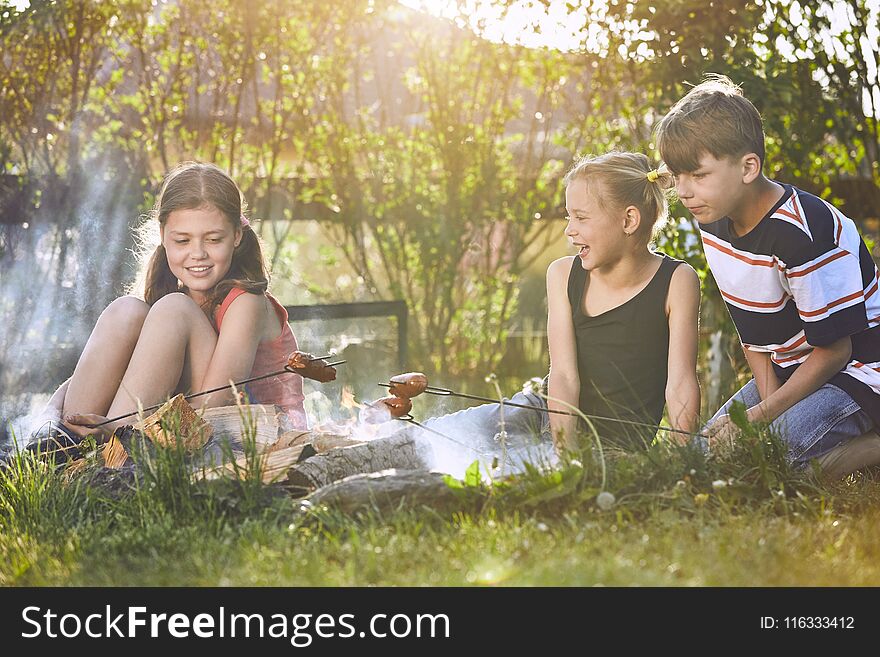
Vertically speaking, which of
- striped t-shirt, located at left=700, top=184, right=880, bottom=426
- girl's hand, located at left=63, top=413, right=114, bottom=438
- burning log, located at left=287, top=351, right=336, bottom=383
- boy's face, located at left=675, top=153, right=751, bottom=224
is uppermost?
boy's face, located at left=675, top=153, right=751, bottom=224

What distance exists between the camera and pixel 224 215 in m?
3.03

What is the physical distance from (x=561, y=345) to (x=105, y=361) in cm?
140

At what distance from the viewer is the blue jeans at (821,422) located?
258 centimetres

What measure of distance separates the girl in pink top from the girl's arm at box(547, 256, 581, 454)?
0.84m

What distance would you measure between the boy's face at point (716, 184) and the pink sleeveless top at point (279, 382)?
1.37m

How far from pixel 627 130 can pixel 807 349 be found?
8.67ft

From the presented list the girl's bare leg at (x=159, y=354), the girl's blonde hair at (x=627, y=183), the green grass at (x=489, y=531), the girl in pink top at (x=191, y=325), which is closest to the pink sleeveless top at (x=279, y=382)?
the girl in pink top at (x=191, y=325)

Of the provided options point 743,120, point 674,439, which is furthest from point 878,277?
point 674,439

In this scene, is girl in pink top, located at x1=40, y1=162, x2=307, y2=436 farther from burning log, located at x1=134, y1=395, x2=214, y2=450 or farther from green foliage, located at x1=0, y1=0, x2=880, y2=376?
green foliage, located at x1=0, y1=0, x2=880, y2=376

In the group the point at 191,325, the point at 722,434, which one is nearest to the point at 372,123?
the point at 191,325

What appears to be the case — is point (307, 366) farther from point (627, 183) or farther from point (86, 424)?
point (627, 183)

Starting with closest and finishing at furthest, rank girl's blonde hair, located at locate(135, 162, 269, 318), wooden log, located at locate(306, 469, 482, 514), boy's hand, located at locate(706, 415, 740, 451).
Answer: wooden log, located at locate(306, 469, 482, 514) < boy's hand, located at locate(706, 415, 740, 451) < girl's blonde hair, located at locate(135, 162, 269, 318)

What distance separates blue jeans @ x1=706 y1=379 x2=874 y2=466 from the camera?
2578 mm

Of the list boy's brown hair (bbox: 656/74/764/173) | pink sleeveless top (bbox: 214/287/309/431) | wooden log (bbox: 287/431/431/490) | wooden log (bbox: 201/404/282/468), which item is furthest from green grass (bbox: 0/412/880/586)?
boy's brown hair (bbox: 656/74/764/173)
